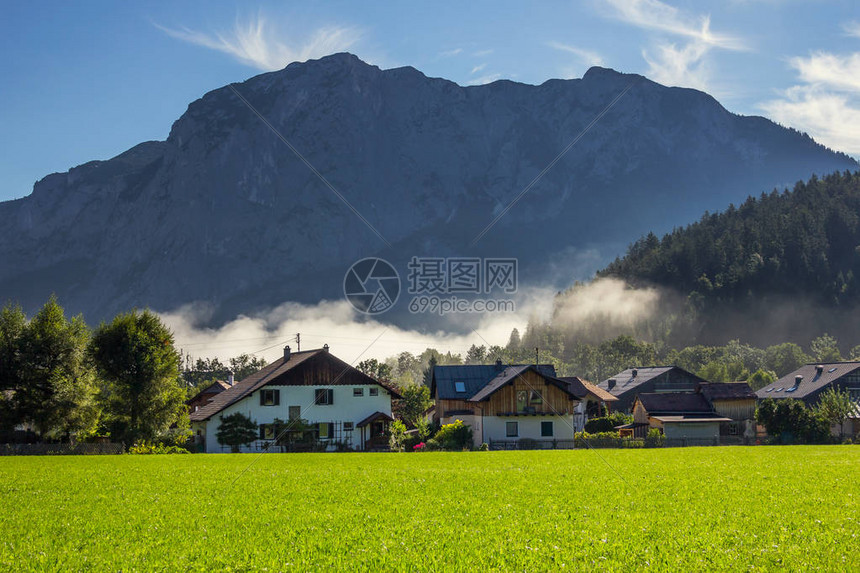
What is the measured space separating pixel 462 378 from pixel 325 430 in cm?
1961

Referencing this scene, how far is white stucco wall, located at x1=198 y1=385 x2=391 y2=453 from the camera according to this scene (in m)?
62.7

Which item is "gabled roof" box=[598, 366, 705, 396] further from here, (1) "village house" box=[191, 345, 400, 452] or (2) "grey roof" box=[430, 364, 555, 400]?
(1) "village house" box=[191, 345, 400, 452]

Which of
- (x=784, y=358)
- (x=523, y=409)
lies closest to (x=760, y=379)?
(x=784, y=358)

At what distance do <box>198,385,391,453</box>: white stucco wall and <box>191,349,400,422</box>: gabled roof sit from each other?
59 cm

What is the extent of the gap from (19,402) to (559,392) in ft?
142

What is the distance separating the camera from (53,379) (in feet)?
157

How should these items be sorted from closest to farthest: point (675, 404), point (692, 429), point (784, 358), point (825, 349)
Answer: point (692, 429), point (675, 404), point (784, 358), point (825, 349)

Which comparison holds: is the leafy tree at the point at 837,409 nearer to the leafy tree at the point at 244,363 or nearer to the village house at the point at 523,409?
the village house at the point at 523,409

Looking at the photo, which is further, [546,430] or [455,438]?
[546,430]

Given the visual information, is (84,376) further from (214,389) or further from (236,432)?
(214,389)

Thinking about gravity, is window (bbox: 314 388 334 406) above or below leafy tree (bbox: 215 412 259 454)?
above

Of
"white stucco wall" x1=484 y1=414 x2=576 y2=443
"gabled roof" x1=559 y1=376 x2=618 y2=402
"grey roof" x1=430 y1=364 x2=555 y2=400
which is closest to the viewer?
"white stucco wall" x1=484 y1=414 x2=576 y2=443

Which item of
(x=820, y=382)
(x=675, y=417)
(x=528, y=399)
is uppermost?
(x=820, y=382)

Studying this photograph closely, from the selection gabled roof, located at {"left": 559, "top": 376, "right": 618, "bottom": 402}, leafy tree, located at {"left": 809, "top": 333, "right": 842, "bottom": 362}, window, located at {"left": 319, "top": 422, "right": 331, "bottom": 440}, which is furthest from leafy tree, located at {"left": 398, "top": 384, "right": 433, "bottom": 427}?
leafy tree, located at {"left": 809, "top": 333, "right": 842, "bottom": 362}
